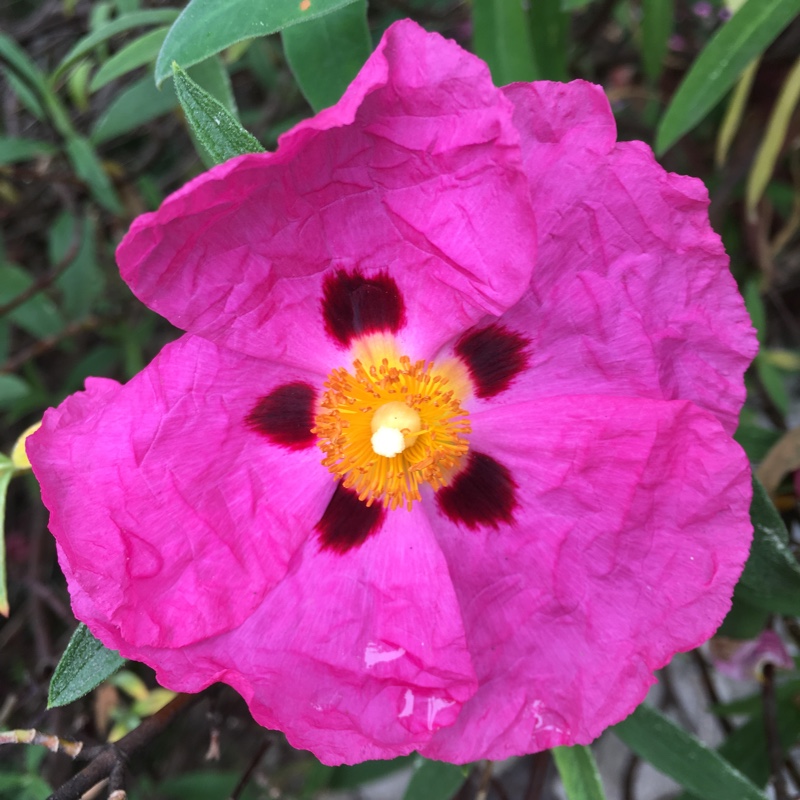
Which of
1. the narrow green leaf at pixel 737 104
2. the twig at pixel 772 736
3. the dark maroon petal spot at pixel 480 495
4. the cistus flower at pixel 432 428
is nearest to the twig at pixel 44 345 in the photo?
the cistus flower at pixel 432 428

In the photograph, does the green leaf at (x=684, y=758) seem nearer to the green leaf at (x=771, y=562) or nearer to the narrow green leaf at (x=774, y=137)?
the green leaf at (x=771, y=562)

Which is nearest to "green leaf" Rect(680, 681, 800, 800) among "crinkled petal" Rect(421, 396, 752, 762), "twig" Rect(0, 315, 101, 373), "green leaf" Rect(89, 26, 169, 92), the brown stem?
the brown stem

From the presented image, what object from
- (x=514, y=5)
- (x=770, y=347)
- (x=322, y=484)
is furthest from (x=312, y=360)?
(x=770, y=347)

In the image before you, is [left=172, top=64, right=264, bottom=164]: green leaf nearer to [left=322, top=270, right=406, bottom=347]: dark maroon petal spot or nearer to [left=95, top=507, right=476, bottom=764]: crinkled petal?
[left=322, top=270, right=406, bottom=347]: dark maroon petal spot

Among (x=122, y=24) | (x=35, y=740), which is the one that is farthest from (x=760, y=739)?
(x=122, y=24)

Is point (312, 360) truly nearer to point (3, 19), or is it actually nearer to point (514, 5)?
point (514, 5)

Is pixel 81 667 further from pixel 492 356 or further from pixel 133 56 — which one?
pixel 133 56
